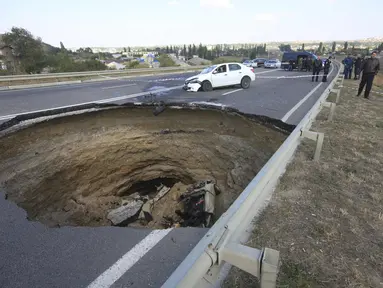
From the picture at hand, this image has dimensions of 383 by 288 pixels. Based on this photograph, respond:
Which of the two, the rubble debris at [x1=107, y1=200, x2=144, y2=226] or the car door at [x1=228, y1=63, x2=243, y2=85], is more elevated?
the car door at [x1=228, y1=63, x2=243, y2=85]

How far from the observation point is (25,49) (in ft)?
107

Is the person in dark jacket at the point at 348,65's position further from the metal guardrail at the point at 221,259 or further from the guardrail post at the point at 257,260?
the guardrail post at the point at 257,260

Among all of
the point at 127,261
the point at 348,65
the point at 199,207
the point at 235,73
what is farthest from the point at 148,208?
the point at 348,65

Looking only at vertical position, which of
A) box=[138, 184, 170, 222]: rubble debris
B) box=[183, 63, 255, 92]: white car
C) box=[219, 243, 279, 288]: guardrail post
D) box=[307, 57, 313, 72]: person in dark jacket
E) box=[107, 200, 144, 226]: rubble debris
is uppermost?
box=[219, 243, 279, 288]: guardrail post

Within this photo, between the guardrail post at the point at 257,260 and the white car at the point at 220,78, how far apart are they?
12567 mm

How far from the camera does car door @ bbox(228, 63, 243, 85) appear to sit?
14.8 meters

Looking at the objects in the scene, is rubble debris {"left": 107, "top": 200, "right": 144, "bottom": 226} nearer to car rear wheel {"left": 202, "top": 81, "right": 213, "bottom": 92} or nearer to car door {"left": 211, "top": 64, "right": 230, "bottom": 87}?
car rear wheel {"left": 202, "top": 81, "right": 213, "bottom": 92}

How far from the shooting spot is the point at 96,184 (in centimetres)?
855

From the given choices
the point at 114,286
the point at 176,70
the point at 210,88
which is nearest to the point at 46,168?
the point at 114,286

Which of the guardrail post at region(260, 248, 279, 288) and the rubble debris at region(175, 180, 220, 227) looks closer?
the guardrail post at region(260, 248, 279, 288)

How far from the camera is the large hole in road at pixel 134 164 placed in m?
6.10

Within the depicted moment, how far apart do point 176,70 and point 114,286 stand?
100 ft

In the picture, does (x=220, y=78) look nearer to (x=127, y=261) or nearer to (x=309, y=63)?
(x=127, y=261)

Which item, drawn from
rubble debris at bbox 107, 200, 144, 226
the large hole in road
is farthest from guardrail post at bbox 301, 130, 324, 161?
rubble debris at bbox 107, 200, 144, 226
